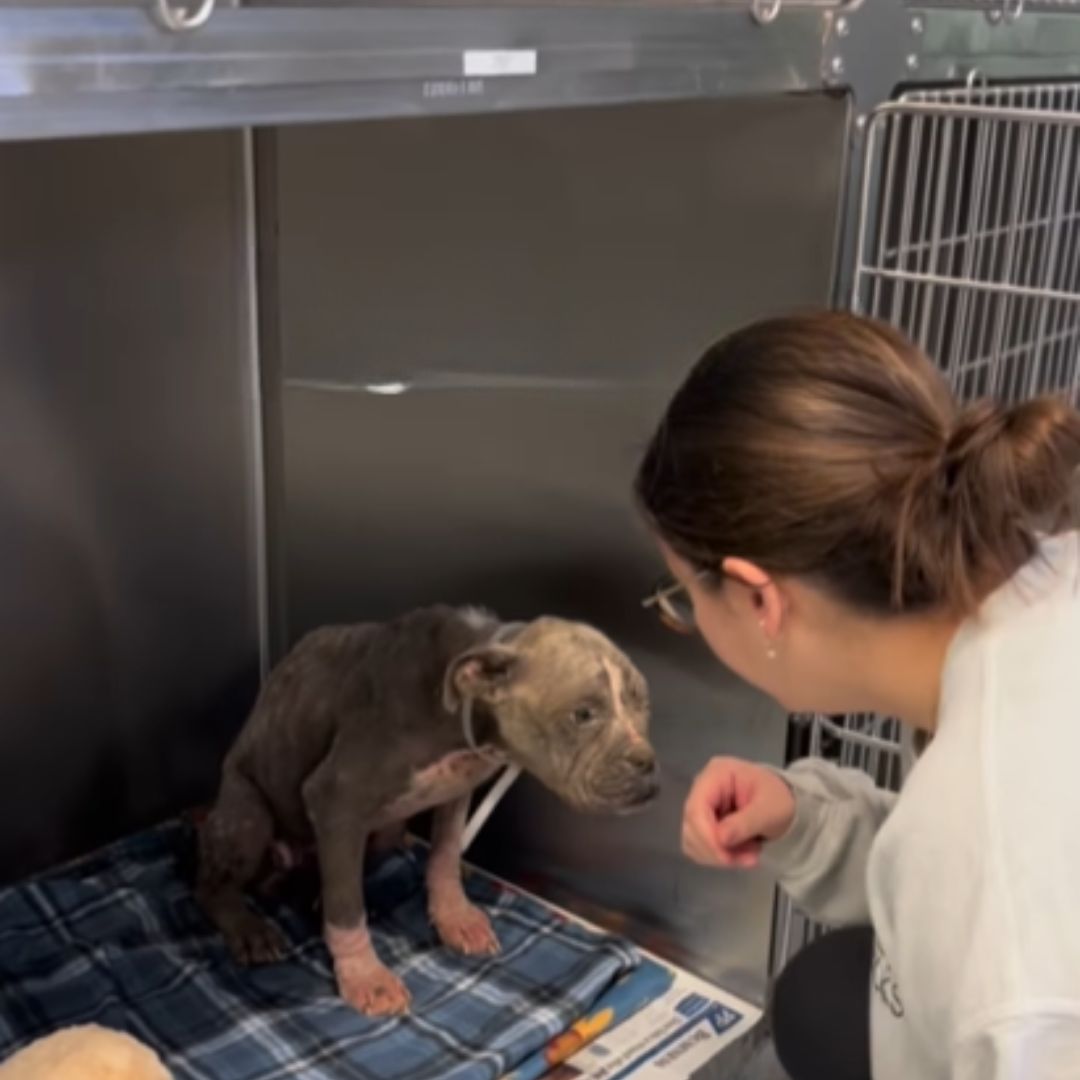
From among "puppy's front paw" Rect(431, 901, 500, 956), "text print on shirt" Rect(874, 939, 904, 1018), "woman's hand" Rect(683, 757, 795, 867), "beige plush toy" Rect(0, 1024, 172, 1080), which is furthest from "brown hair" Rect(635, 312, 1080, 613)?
"puppy's front paw" Rect(431, 901, 500, 956)

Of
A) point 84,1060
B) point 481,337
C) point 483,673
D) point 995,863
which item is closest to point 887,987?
point 995,863

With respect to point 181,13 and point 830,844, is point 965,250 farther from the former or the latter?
point 181,13

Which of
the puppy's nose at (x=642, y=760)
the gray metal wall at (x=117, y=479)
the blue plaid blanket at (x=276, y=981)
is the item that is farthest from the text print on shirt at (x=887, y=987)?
the gray metal wall at (x=117, y=479)

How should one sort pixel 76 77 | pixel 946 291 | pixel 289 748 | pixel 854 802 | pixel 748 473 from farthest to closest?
pixel 289 748 < pixel 946 291 < pixel 854 802 < pixel 748 473 < pixel 76 77

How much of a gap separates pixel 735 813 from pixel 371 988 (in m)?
0.39

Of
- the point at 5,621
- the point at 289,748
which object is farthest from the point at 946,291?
the point at 5,621

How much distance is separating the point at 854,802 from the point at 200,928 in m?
0.63

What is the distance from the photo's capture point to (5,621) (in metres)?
1.44

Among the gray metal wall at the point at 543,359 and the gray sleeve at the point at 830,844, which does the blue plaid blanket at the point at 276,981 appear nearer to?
the gray metal wall at the point at 543,359

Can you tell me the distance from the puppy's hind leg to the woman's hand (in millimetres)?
442

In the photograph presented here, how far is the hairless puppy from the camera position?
1219 mm

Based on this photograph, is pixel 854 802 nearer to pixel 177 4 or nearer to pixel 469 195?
pixel 469 195

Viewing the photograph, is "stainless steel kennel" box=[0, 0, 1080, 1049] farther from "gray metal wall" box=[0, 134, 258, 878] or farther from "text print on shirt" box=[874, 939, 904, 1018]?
"text print on shirt" box=[874, 939, 904, 1018]

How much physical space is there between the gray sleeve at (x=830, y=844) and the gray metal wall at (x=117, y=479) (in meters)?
0.70
